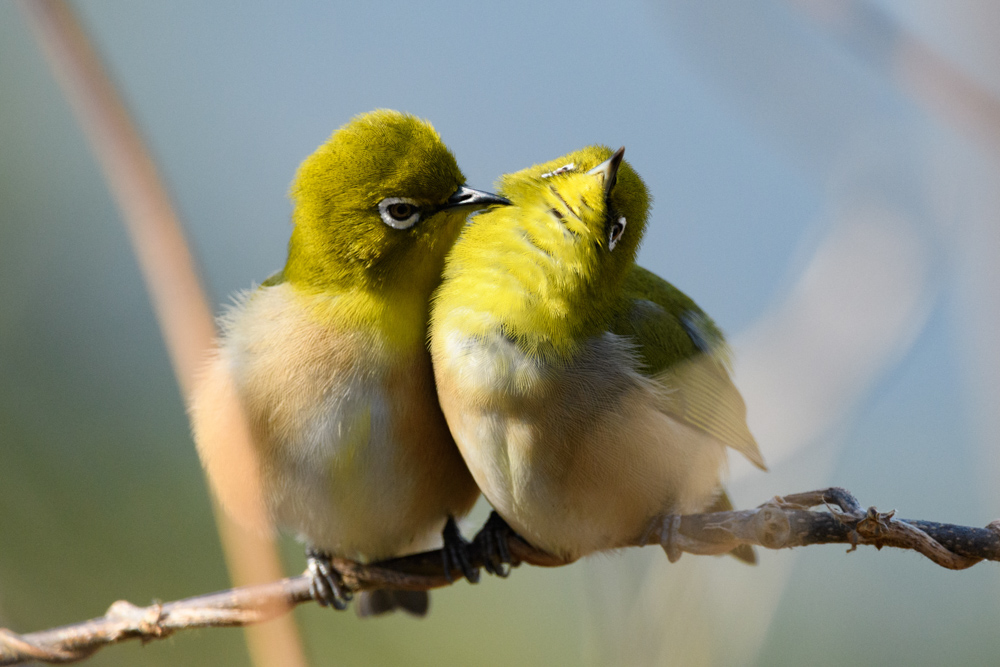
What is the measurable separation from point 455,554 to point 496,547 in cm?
9

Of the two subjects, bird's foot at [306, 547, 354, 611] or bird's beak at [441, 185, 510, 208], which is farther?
bird's foot at [306, 547, 354, 611]

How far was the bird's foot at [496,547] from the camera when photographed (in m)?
1.76

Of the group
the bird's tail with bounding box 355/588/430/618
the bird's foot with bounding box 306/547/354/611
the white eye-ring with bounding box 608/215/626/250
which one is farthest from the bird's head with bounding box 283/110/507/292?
the bird's tail with bounding box 355/588/430/618

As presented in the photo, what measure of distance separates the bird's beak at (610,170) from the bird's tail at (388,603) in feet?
4.30

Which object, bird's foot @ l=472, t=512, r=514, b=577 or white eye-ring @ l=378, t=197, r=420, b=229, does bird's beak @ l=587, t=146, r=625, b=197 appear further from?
bird's foot @ l=472, t=512, r=514, b=577

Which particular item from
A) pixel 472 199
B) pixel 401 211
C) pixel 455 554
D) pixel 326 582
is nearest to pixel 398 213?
pixel 401 211

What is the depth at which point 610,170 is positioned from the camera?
1.29 m

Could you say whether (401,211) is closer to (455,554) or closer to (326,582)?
(455,554)

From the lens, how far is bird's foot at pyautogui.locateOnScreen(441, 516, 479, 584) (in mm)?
1715

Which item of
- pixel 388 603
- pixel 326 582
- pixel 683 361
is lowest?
pixel 388 603

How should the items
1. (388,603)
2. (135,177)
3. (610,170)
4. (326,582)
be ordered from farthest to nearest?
(388,603)
(326,582)
(610,170)
(135,177)

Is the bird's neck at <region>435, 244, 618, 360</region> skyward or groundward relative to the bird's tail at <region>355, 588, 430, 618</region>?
skyward

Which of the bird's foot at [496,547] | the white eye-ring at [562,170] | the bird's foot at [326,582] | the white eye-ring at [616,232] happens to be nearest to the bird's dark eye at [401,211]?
the white eye-ring at [562,170]

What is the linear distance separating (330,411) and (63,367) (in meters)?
1.73
